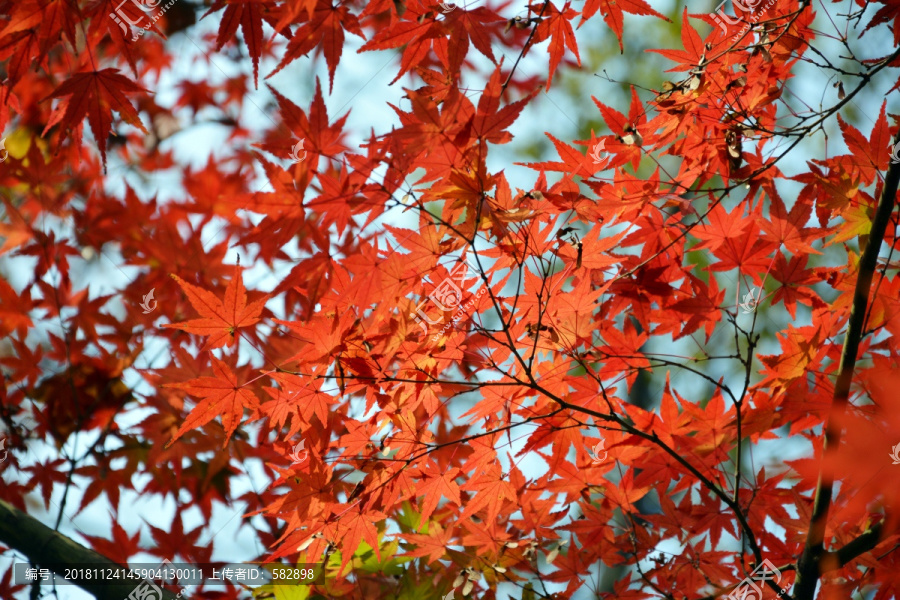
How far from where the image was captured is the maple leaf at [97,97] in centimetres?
134

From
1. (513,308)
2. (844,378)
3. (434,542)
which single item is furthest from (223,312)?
(844,378)

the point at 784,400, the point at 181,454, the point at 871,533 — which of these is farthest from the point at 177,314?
the point at 871,533

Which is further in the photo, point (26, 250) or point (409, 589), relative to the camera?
point (26, 250)

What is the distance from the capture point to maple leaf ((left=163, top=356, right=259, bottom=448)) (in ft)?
3.95

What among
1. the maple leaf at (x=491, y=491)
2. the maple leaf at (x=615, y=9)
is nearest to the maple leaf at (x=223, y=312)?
the maple leaf at (x=491, y=491)

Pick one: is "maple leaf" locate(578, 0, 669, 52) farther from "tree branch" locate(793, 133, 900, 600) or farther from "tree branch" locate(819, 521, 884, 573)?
"tree branch" locate(819, 521, 884, 573)

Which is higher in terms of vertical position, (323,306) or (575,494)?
(323,306)

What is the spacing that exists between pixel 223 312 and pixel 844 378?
1.12 meters

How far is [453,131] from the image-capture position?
1.10 m

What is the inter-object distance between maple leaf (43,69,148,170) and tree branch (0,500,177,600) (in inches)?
37.9

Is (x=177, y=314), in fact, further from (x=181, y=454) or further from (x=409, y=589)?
(x=409, y=589)

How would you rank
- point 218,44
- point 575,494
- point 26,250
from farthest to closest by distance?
point 26,250, point 575,494, point 218,44

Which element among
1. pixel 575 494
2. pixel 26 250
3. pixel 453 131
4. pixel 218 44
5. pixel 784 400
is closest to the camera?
pixel 453 131

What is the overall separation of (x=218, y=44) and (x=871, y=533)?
4.89 ft
